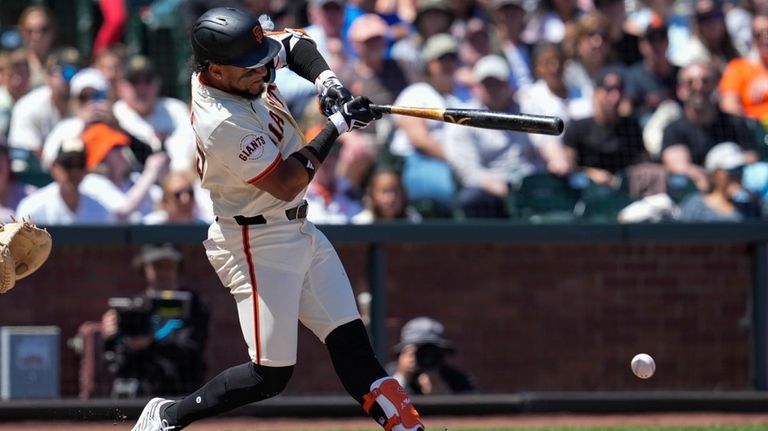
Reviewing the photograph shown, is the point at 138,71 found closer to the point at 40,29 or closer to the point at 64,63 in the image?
the point at 64,63

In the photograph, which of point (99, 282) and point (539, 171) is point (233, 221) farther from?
point (539, 171)

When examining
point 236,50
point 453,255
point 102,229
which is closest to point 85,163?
point 102,229

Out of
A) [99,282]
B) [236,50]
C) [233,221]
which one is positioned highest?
[236,50]

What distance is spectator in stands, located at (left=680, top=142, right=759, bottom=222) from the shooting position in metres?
7.89

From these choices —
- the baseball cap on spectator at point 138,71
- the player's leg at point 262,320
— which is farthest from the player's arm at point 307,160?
the baseball cap on spectator at point 138,71

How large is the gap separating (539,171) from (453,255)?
742 mm

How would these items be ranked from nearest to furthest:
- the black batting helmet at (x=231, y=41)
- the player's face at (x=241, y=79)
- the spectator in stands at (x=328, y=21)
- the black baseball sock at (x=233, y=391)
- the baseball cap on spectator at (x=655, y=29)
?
the black batting helmet at (x=231, y=41), the player's face at (x=241, y=79), the black baseball sock at (x=233, y=391), the spectator in stands at (x=328, y=21), the baseball cap on spectator at (x=655, y=29)

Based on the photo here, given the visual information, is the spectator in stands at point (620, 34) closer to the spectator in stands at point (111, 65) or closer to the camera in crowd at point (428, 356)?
the camera in crowd at point (428, 356)

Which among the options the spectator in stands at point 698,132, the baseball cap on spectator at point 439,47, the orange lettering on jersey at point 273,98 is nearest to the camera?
the orange lettering on jersey at point 273,98

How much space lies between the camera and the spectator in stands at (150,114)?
7.90 metres

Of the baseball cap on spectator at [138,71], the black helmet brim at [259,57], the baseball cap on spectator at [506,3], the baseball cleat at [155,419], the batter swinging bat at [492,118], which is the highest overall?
the baseball cap on spectator at [506,3]

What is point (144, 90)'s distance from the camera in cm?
815

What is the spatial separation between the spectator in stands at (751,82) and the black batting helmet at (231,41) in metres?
4.80

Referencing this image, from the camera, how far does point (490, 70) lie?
8.40 metres
